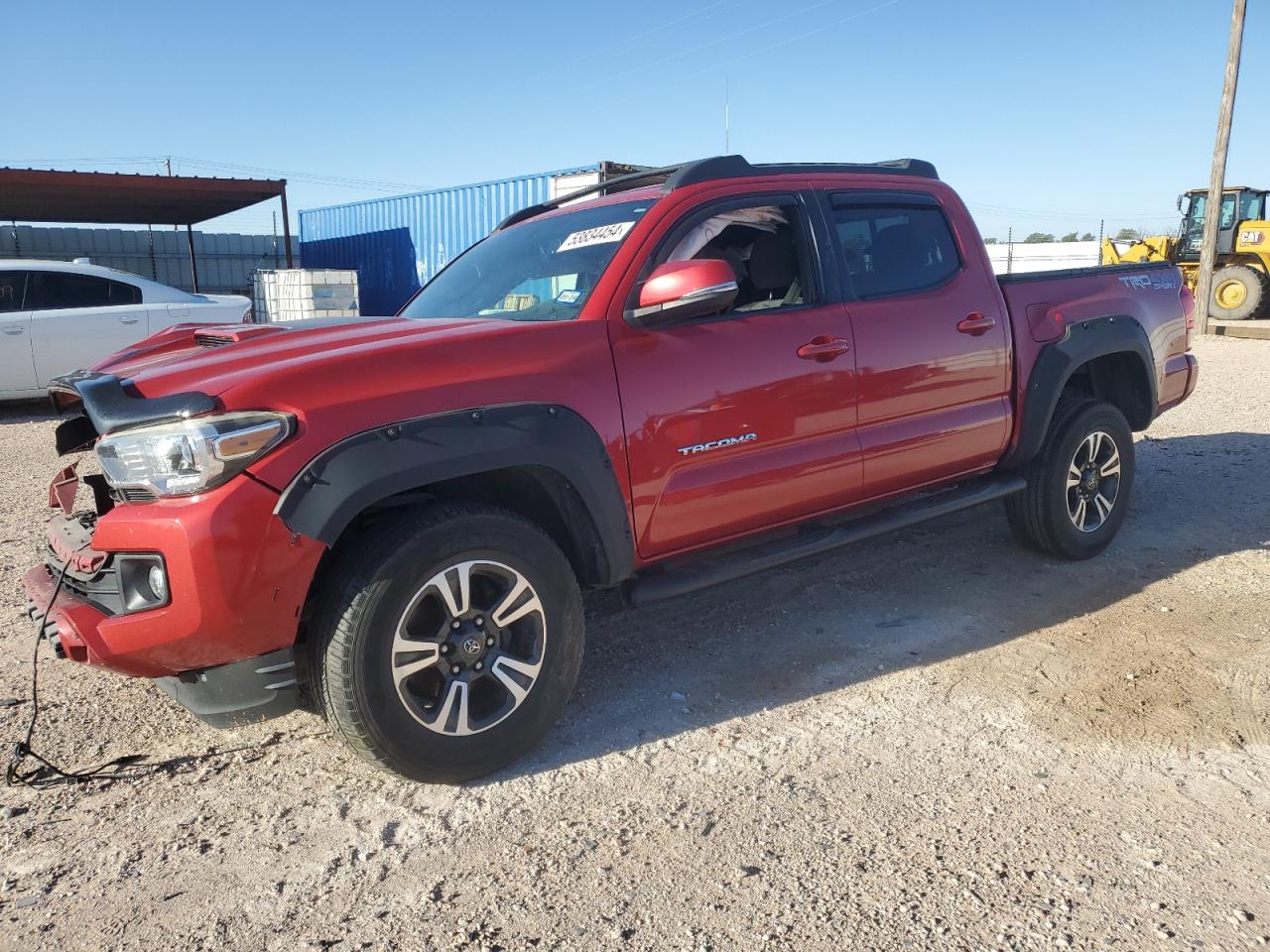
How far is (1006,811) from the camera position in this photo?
2670mm

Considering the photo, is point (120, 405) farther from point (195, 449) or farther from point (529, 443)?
point (529, 443)

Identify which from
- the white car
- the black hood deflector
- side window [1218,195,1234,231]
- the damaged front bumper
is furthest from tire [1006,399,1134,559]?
side window [1218,195,1234,231]

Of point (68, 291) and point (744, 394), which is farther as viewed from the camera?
point (68, 291)

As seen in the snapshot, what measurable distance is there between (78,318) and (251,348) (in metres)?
8.42

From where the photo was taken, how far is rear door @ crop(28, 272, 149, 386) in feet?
32.1

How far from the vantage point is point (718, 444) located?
328 cm

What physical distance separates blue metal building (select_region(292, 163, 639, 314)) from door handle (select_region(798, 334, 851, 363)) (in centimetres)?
1272

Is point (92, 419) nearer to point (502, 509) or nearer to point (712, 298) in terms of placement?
point (502, 509)

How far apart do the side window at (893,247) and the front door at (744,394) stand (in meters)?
0.25

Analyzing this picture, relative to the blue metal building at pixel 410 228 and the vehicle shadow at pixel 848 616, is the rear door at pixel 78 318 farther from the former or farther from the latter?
the vehicle shadow at pixel 848 616

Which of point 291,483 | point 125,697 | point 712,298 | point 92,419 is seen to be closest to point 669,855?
point 291,483

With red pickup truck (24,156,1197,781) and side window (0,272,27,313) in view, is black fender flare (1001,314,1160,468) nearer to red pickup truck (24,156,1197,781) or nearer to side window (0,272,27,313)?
red pickup truck (24,156,1197,781)

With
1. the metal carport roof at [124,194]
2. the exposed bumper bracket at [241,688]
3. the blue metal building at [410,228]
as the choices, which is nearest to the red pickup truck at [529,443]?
the exposed bumper bracket at [241,688]

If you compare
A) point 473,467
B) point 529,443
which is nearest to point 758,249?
point 529,443
